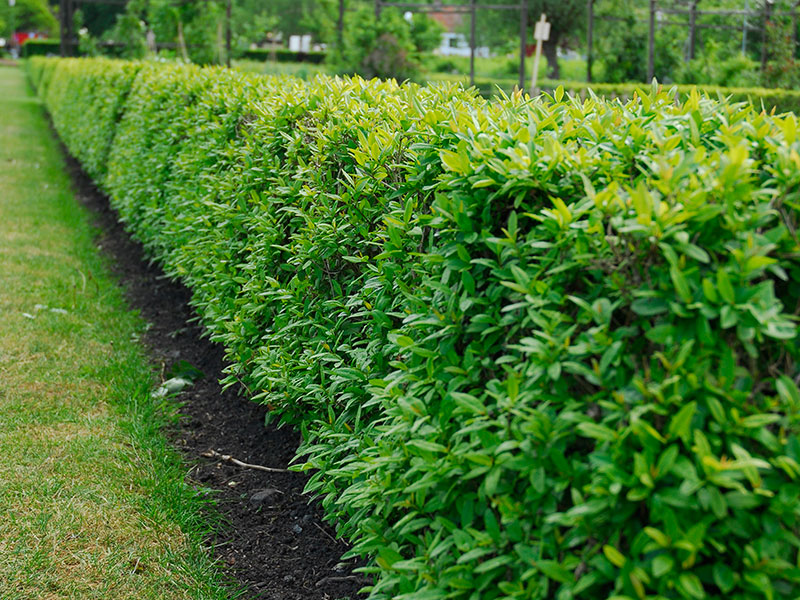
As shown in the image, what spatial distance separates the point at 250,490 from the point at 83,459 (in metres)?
0.80

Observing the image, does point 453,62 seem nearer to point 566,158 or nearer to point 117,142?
point 117,142

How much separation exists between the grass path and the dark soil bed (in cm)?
13

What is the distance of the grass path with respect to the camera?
2980mm

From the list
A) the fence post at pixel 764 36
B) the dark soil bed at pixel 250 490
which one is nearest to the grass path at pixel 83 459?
the dark soil bed at pixel 250 490

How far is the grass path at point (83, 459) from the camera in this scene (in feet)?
9.78

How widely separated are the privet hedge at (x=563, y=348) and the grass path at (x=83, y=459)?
2.27ft

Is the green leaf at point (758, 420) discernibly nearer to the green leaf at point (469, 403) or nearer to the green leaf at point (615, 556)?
the green leaf at point (615, 556)

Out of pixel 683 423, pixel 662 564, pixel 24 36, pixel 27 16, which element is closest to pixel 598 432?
pixel 683 423

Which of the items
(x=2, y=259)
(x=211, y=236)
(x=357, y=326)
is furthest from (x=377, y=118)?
(x=2, y=259)

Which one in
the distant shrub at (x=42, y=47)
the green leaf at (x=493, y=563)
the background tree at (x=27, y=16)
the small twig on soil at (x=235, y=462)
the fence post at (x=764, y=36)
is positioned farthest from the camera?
the background tree at (x=27, y=16)

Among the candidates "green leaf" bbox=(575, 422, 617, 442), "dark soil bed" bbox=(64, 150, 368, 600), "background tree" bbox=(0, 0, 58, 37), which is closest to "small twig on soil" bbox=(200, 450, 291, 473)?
"dark soil bed" bbox=(64, 150, 368, 600)

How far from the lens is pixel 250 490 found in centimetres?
367

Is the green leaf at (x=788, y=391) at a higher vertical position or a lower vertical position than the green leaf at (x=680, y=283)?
lower

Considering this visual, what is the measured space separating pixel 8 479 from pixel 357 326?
171 centimetres
